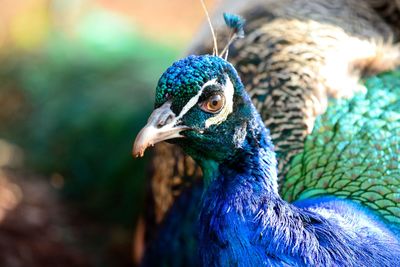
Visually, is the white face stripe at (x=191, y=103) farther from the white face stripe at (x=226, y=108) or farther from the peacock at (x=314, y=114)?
the peacock at (x=314, y=114)

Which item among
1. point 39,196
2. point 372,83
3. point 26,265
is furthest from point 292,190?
point 39,196

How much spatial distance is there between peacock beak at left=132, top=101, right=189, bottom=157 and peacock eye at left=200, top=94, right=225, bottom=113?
0.22 ft

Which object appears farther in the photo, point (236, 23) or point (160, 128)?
point (236, 23)

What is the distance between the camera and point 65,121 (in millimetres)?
4441

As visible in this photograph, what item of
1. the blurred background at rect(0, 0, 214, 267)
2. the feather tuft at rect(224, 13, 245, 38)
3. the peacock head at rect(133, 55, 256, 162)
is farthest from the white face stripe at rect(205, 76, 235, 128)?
the blurred background at rect(0, 0, 214, 267)

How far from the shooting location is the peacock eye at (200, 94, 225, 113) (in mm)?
1823

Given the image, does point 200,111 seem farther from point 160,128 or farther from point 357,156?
point 357,156

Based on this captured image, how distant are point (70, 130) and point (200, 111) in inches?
104

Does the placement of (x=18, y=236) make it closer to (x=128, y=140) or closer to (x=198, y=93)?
(x=128, y=140)

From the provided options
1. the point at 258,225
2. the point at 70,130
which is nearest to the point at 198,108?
the point at 258,225

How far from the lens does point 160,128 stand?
177cm

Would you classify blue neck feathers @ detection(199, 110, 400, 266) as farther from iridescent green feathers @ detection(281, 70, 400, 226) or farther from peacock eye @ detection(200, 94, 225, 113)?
iridescent green feathers @ detection(281, 70, 400, 226)

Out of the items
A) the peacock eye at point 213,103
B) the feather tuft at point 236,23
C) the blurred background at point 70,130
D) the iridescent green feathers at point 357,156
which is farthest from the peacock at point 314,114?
the blurred background at point 70,130

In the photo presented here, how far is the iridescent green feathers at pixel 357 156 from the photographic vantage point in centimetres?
229
